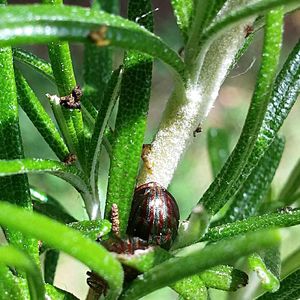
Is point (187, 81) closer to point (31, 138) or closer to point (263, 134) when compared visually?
point (263, 134)

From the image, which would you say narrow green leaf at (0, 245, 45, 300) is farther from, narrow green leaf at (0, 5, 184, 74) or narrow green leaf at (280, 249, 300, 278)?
narrow green leaf at (280, 249, 300, 278)

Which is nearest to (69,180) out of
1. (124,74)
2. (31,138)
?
(124,74)

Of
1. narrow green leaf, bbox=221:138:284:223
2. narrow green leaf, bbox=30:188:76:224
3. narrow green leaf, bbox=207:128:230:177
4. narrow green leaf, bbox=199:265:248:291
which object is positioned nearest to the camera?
narrow green leaf, bbox=199:265:248:291

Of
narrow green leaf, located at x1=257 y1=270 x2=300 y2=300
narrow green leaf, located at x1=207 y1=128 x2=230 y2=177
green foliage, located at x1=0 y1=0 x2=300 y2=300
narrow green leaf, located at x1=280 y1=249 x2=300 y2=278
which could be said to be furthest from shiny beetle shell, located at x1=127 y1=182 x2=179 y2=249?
narrow green leaf, located at x1=207 y1=128 x2=230 y2=177

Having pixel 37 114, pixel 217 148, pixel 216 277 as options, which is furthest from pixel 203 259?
pixel 217 148

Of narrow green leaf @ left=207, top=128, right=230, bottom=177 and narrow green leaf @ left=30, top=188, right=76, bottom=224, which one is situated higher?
narrow green leaf @ left=207, top=128, right=230, bottom=177

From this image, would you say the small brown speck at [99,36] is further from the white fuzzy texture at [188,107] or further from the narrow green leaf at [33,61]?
the narrow green leaf at [33,61]

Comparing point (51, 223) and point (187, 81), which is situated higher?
point (187, 81)
